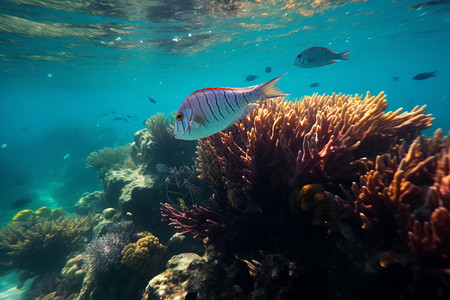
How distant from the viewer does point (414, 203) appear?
1.96 metres

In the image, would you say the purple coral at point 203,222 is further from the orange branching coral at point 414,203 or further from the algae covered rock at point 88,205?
the algae covered rock at point 88,205

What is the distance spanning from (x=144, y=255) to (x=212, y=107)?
174 inches

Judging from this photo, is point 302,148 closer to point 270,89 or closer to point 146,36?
point 270,89

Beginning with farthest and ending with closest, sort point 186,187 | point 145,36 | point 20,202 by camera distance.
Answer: point 145,36 → point 20,202 → point 186,187

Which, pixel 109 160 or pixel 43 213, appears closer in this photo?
pixel 43 213

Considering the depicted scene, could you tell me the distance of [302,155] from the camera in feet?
7.93

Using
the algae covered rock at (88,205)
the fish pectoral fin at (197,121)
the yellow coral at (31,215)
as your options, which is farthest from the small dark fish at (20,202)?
the fish pectoral fin at (197,121)

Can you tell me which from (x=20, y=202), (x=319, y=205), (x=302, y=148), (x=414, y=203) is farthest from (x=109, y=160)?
(x=414, y=203)

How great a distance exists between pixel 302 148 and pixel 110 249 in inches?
213

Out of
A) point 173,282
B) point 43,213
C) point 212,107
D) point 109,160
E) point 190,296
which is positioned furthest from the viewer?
point 109,160

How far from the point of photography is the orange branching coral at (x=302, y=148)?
99.8 inches

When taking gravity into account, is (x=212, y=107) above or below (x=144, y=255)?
above

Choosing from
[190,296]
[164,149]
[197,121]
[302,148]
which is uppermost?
[164,149]

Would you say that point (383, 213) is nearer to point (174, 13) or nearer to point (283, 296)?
point (283, 296)
